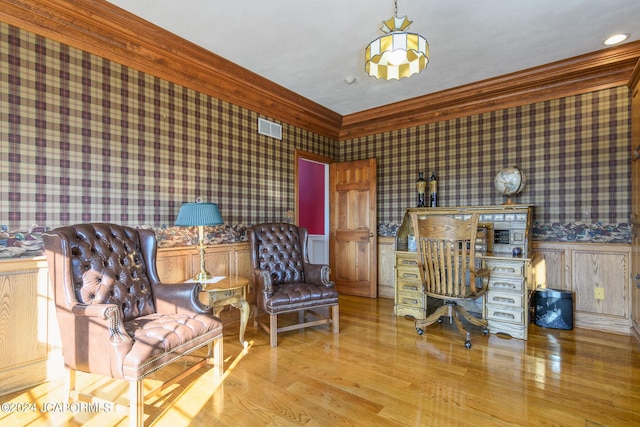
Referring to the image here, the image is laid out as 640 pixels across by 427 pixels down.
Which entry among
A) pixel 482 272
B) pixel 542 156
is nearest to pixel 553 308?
pixel 482 272

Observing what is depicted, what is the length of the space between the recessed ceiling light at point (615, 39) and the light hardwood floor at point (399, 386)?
2744 mm

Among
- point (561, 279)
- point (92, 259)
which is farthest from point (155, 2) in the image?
point (561, 279)

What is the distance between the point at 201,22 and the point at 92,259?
1.98m

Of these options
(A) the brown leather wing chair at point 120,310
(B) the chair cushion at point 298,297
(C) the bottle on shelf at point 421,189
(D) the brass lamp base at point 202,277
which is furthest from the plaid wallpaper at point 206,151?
(B) the chair cushion at point 298,297

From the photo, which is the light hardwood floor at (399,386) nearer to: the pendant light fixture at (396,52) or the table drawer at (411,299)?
the table drawer at (411,299)

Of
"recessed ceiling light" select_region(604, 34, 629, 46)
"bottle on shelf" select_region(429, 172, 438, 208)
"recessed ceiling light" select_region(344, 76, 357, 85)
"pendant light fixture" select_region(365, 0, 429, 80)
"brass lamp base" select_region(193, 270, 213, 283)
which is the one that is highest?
"recessed ceiling light" select_region(604, 34, 629, 46)

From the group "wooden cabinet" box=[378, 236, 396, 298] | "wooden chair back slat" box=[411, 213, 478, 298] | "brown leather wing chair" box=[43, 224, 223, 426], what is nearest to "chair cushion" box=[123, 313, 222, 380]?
"brown leather wing chair" box=[43, 224, 223, 426]

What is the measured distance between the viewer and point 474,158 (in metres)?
4.11

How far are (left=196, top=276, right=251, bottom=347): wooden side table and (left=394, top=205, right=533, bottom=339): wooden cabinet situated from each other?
179 centimetres

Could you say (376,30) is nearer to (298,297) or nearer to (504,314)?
(298,297)

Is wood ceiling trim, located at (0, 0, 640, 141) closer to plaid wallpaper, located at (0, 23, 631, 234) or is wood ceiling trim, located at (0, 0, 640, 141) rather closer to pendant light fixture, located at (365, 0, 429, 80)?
plaid wallpaper, located at (0, 23, 631, 234)

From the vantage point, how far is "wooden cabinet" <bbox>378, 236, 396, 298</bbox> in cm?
471

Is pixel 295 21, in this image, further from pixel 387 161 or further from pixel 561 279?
pixel 561 279

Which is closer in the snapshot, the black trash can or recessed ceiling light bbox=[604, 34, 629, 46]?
recessed ceiling light bbox=[604, 34, 629, 46]
